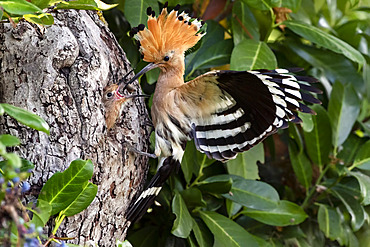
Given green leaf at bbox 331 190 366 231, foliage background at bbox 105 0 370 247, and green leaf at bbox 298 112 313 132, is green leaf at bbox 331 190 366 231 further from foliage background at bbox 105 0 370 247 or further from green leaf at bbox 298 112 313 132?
green leaf at bbox 298 112 313 132

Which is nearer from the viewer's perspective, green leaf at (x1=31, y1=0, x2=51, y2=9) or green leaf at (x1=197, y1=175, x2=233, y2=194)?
green leaf at (x1=31, y1=0, x2=51, y2=9)

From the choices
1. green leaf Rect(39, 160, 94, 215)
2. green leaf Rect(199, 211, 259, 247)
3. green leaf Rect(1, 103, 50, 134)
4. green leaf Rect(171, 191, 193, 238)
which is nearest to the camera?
green leaf Rect(1, 103, 50, 134)

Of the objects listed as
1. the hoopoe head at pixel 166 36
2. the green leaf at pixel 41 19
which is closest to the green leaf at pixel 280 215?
the hoopoe head at pixel 166 36

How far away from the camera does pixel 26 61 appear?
3.35 feet

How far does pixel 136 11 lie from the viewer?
4.41 feet

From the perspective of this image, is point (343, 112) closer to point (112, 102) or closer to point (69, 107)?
point (112, 102)

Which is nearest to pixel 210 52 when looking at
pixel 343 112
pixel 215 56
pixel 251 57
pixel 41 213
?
pixel 215 56

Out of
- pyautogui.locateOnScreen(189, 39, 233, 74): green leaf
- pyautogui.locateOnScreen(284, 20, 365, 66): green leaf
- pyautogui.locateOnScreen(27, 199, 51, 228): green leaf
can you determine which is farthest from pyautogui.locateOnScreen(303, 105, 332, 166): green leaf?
pyautogui.locateOnScreen(27, 199, 51, 228): green leaf

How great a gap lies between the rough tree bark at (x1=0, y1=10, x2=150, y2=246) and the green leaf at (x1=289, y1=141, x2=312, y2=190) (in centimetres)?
81

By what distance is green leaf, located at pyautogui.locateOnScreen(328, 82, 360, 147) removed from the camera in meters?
1.73

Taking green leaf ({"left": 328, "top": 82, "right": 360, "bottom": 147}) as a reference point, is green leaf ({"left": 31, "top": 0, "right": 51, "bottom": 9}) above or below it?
above

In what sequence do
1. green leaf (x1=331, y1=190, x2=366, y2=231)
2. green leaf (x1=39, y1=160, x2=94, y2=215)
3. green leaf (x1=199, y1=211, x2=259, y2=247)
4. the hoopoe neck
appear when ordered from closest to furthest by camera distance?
green leaf (x1=39, y1=160, x2=94, y2=215) < the hoopoe neck < green leaf (x1=199, y1=211, x2=259, y2=247) < green leaf (x1=331, y1=190, x2=366, y2=231)

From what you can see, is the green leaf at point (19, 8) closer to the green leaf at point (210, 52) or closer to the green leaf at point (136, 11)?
the green leaf at point (136, 11)

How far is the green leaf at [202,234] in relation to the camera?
1404 mm
